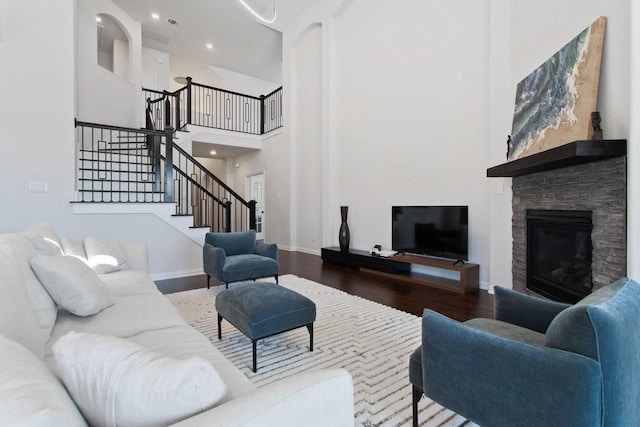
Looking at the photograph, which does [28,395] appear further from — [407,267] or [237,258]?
[407,267]

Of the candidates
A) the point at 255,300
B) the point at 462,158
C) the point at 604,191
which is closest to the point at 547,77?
the point at 604,191

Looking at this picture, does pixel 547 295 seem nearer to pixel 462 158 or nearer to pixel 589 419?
pixel 462 158

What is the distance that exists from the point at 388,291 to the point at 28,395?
369 cm

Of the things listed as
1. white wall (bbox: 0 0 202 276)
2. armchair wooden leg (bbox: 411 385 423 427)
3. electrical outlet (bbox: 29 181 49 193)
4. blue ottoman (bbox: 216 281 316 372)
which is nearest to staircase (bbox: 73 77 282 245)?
white wall (bbox: 0 0 202 276)

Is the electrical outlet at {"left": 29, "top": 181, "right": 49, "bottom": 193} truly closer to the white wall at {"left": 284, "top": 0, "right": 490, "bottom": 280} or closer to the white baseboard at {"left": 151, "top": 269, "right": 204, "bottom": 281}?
the white baseboard at {"left": 151, "top": 269, "right": 204, "bottom": 281}

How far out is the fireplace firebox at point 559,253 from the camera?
249 centimetres

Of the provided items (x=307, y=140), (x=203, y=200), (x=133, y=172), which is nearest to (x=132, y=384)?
(x=133, y=172)

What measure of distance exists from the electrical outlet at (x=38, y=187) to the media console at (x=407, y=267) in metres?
4.09

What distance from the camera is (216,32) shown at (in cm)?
780

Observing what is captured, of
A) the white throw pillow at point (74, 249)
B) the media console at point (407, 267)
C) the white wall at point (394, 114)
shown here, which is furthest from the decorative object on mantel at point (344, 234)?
the white throw pillow at point (74, 249)

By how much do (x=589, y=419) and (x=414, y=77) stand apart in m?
4.65

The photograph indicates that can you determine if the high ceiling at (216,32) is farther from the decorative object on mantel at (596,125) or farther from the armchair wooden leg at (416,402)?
the armchair wooden leg at (416,402)

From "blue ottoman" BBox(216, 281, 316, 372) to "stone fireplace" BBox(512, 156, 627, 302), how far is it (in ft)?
6.81

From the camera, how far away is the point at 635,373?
107cm
